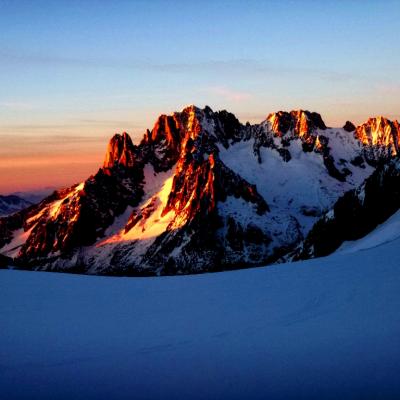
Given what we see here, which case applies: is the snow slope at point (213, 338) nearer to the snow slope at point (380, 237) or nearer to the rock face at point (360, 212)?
the snow slope at point (380, 237)

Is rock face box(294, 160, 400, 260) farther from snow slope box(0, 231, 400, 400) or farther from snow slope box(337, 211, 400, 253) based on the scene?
snow slope box(0, 231, 400, 400)

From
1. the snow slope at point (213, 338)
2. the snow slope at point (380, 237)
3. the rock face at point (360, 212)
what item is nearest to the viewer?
the snow slope at point (213, 338)

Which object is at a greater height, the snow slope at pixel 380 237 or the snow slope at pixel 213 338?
the snow slope at pixel 213 338

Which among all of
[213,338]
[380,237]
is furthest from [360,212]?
[213,338]

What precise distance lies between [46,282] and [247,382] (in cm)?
711

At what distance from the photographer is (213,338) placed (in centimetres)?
805

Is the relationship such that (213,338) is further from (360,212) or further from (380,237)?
(360,212)

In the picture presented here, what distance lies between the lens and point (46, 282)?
1249 cm

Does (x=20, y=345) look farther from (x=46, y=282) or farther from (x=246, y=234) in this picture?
(x=246, y=234)

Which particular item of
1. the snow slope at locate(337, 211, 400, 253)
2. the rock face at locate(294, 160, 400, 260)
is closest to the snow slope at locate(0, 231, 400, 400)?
the snow slope at locate(337, 211, 400, 253)

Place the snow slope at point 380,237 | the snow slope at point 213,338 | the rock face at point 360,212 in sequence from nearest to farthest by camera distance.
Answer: the snow slope at point 213,338 → the snow slope at point 380,237 → the rock face at point 360,212

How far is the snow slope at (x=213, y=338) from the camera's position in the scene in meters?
6.76

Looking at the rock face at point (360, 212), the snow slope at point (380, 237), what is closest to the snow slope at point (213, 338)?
the snow slope at point (380, 237)

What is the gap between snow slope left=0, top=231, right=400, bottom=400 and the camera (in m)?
6.76
